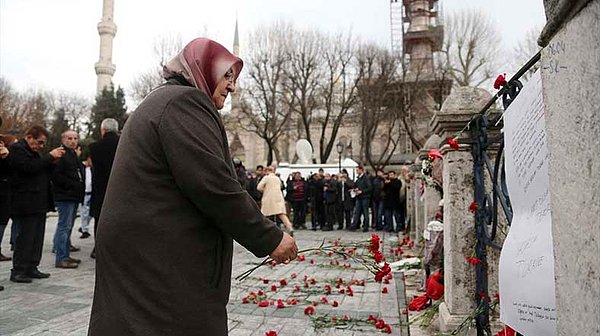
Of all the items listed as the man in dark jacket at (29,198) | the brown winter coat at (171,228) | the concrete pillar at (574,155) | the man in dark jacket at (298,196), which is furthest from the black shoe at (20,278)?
the man in dark jacket at (298,196)

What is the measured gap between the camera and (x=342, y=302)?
17.2 ft

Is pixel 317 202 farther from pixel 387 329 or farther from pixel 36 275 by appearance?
pixel 387 329

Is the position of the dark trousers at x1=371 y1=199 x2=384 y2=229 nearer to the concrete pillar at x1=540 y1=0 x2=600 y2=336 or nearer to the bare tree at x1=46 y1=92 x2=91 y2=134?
the concrete pillar at x1=540 y1=0 x2=600 y2=336

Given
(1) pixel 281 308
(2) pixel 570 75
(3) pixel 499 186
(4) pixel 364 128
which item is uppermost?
(4) pixel 364 128

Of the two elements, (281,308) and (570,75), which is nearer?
(570,75)

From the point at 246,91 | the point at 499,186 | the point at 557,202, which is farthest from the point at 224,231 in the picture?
the point at 246,91

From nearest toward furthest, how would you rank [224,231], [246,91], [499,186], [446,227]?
[224,231], [499,186], [446,227], [246,91]

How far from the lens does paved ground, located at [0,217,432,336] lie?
413 centimetres

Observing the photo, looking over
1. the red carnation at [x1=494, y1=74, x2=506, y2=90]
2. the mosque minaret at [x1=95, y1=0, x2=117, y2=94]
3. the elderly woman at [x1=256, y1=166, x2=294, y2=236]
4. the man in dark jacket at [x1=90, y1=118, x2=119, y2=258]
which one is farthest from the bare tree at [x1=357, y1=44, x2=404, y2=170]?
the red carnation at [x1=494, y1=74, x2=506, y2=90]

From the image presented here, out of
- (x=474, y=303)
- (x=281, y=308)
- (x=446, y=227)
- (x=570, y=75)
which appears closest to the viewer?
(x=570, y=75)

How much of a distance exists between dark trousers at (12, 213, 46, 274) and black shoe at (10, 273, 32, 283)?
42 mm

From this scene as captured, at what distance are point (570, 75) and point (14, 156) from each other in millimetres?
6509

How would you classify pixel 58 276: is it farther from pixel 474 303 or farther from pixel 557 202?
pixel 557 202

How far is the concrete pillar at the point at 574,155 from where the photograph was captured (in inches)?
41.4
